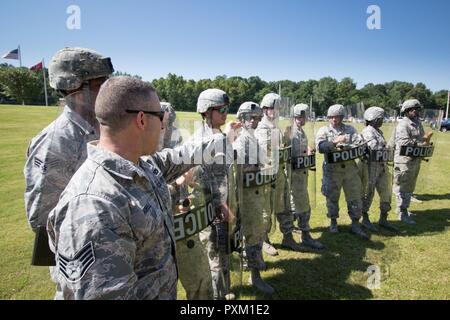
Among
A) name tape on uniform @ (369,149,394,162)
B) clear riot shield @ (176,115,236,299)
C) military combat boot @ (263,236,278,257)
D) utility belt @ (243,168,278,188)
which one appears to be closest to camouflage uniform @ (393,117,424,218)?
name tape on uniform @ (369,149,394,162)

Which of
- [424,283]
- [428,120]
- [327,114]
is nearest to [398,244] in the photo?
[424,283]

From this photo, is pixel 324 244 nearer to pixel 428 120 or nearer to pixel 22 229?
pixel 428 120

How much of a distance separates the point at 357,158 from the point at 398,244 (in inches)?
76.3

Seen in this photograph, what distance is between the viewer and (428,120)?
822 centimetres

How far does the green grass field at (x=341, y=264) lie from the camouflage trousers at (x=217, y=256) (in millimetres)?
345

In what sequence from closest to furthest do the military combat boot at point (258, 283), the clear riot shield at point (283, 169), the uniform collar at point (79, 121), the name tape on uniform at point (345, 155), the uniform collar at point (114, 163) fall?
the uniform collar at point (114, 163) < the uniform collar at point (79, 121) < the military combat boot at point (258, 283) < the clear riot shield at point (283, 169) < the name tape on uniform at point (345, 155)

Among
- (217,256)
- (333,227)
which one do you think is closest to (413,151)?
(333,227)

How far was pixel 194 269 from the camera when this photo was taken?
9.77 ft

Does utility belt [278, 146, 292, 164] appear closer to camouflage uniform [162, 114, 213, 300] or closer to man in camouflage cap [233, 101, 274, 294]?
man in camouflage cap [233, 101, 274, 294]

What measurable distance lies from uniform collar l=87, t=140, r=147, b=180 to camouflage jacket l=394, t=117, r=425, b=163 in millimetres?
7592

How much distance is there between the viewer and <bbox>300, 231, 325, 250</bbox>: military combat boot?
5.98 m

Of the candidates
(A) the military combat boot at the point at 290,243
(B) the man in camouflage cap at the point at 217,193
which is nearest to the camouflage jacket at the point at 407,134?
(A) the military combat boot at the point at 290,243

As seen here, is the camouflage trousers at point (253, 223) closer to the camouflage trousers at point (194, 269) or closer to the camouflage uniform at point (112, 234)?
the camouflage trousers at point (194, 269)

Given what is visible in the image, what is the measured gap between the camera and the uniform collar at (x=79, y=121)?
2.50 metres
